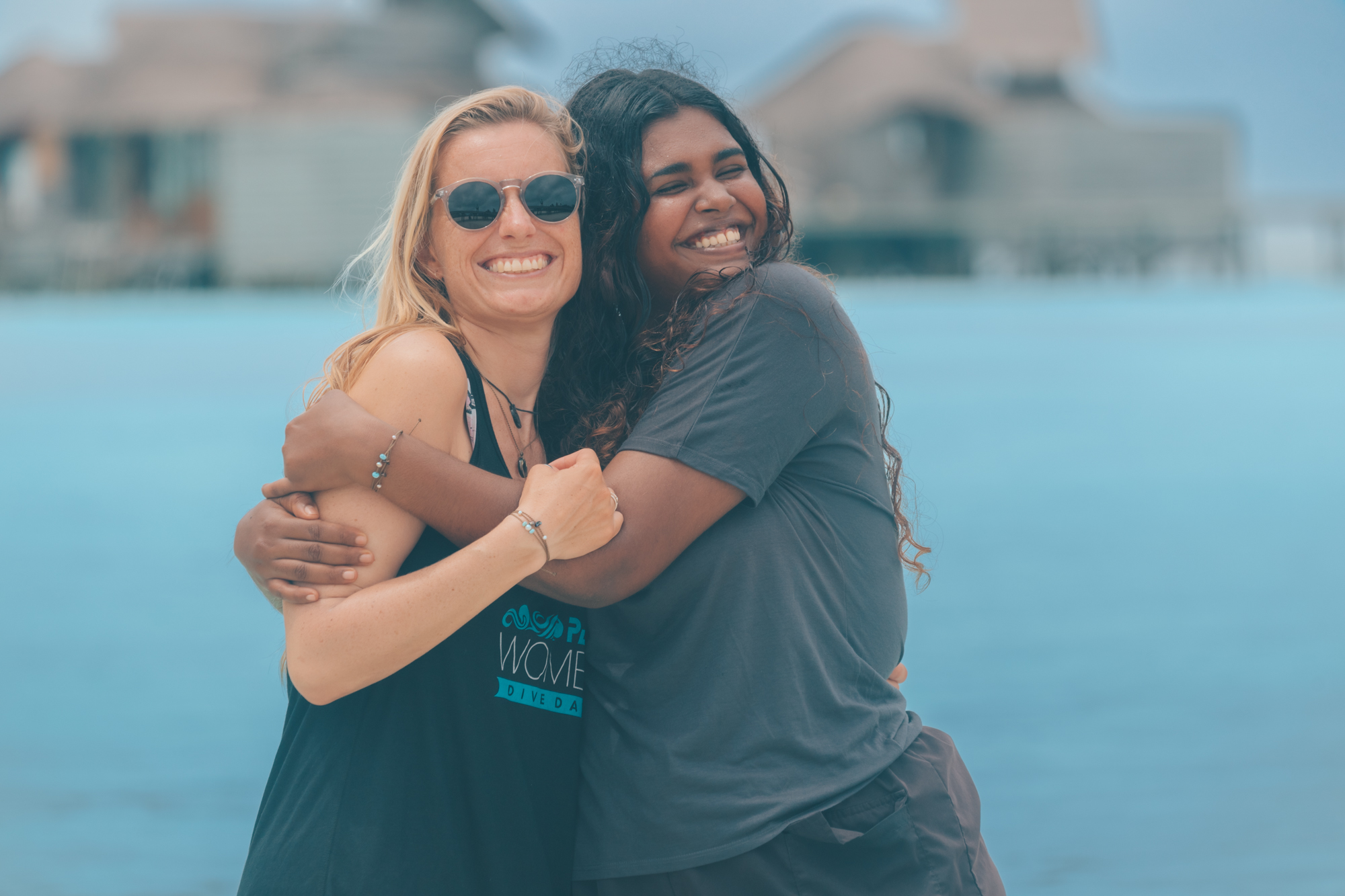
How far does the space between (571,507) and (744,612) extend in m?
0.30

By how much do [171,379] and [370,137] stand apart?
17.2 metres

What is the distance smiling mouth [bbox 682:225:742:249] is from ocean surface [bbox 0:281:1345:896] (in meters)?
0.99

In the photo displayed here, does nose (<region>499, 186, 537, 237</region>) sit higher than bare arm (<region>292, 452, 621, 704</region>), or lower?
higher

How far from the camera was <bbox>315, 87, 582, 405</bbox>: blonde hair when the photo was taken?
214 cm

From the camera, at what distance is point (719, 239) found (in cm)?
223

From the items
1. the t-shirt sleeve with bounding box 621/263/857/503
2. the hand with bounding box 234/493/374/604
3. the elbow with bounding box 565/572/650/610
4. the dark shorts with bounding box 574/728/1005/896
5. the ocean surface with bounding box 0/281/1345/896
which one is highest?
the t-shirt sleeve with bounding box 621/263/857/503

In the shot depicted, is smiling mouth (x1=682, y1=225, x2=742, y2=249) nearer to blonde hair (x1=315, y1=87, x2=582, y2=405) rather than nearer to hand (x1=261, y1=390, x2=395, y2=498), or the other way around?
blonde hair (x1=315, y1=87, x2=582, y2=405)

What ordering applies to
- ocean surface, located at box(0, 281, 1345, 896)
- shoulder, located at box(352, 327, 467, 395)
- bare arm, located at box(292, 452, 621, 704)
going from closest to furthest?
bare arm, located at box(292, 452, 621, 704) < shoulder, located at box(352, 327, 467, 395) < ocean surface, located at box(0, 281, 1345, 896)

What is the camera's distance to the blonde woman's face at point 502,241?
214 centimetres

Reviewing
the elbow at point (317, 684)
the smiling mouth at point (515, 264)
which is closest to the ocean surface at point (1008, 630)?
the smiling mouth at point (515, 264)

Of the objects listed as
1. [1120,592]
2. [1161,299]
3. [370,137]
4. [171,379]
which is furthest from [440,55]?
[1120,592]

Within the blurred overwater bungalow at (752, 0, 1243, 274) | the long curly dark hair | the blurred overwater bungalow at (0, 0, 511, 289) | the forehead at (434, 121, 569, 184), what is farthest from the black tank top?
the blurred overwater bungalow at (752, 0, 1243, 274)

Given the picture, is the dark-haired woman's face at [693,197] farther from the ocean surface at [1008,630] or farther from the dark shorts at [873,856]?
the ocean surface at [1008,630]

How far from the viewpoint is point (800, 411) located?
1.98m
